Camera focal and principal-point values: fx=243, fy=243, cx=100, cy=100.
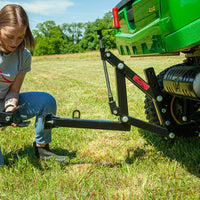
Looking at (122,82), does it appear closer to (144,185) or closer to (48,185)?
(144,185)

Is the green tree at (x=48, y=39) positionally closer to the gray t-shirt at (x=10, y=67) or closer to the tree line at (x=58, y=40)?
the tree line at (x=58, y=40)

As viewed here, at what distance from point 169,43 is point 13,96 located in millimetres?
1402

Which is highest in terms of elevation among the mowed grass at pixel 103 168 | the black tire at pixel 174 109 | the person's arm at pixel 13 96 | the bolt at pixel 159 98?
the person's arm at pixel 13 96

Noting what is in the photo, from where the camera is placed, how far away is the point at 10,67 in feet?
7.15

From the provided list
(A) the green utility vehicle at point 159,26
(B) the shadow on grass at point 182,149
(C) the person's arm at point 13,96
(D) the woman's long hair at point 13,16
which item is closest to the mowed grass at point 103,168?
(B) the shadow on grass at point 182,149

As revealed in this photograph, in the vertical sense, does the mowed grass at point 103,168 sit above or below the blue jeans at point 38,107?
below

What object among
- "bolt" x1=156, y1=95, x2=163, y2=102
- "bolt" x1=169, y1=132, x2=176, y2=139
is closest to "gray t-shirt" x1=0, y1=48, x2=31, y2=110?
"bolt" x1=156, y1=95, x2=163, y2=102

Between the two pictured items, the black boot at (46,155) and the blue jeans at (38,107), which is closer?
the blue jeans at (38,107)

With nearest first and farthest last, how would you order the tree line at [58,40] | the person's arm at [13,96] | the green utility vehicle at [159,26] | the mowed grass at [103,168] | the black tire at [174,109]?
the green utility vehicle at [159,26]
the mowed grass at [103,168]
the person's arm at [13,96]
the black tire at [174,109]
the tree line at [58,40]

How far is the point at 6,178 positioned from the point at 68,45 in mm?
75039

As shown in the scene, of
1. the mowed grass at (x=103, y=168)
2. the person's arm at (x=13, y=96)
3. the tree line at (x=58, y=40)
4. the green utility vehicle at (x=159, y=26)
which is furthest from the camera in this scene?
the tree line at (x=58, y=40)

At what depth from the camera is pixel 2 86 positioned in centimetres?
222

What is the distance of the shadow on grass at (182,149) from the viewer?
2.15 meters

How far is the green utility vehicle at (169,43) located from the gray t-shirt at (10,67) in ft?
3.12
